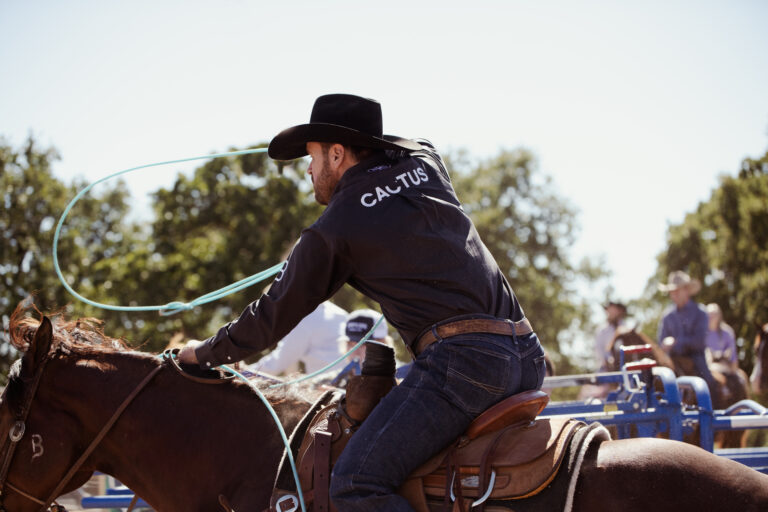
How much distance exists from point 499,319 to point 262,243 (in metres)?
14.5

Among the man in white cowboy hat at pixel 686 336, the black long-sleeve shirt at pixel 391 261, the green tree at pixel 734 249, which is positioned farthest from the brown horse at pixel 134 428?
the green tree at pixel 734 249

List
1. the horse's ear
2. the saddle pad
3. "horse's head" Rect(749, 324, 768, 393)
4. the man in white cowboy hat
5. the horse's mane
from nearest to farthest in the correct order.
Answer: the saddle pad → the horse's ear → the horse's mane → the man in white cowboy hat → "horse's head" Rect(749, 324, 768, 393)

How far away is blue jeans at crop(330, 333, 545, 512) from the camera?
257 cm

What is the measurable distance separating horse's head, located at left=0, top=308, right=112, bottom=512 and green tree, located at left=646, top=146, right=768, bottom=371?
2191cm

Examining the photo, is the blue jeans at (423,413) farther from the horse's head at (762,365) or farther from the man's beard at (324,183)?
the horse's head at (762,365)

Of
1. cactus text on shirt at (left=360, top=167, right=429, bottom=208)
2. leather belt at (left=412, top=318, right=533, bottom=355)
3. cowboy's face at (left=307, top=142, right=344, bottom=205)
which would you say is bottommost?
leather belt at (left=412, top=318, right=533, bottom=355)

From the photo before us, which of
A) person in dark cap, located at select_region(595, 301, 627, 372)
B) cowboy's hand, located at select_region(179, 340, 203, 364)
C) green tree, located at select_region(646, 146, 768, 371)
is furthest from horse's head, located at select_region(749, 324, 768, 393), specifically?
green tree, located at select_region(646, 146, 768, 371)

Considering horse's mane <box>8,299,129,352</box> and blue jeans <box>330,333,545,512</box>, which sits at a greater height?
horse's mane <box>8,299,129,352</box>

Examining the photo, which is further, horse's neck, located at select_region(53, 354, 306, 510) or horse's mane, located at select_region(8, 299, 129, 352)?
horse's mane, located at select_region(8, 299, 129, 352)

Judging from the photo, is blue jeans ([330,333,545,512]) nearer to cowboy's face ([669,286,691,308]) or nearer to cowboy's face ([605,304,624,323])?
cowboy's face ([669,286,691,308])

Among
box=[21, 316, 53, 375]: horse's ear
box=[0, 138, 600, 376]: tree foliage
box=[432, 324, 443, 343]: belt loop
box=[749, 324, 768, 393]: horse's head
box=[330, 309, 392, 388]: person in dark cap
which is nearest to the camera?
box=[432, 324, 443, 343]: belt loop

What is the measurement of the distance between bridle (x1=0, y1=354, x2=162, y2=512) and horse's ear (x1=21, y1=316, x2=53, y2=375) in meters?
0.03

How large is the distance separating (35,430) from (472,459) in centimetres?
195

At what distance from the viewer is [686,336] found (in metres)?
8.70
